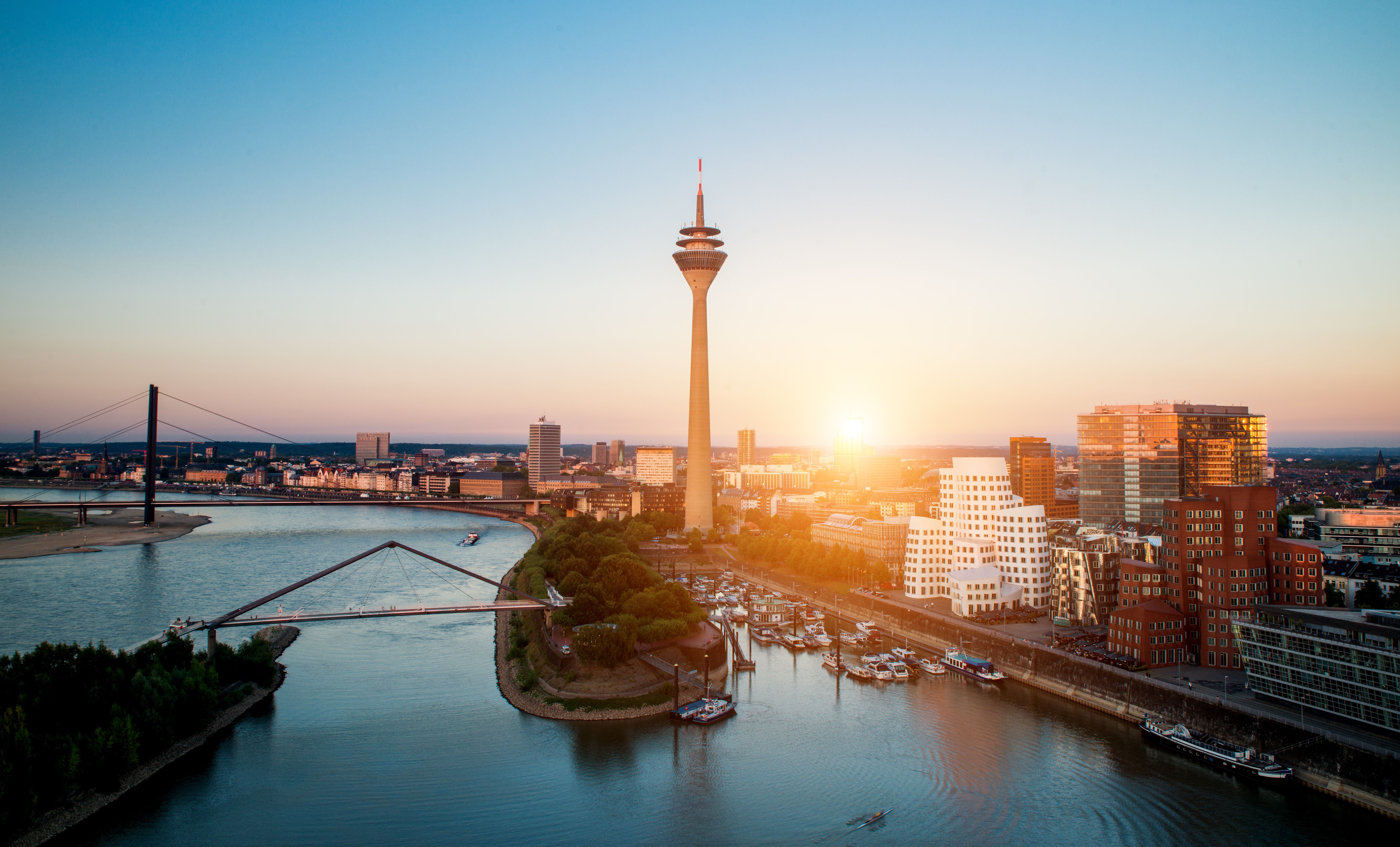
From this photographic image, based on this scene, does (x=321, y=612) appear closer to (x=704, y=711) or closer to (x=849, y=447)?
(x=704, y=711)

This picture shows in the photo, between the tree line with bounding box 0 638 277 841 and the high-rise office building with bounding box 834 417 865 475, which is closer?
the tree line with bounding box 0 638 277 841

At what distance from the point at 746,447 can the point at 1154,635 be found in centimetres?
7053

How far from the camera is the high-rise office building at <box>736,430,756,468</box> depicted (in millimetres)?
81438

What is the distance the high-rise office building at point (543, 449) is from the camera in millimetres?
68062

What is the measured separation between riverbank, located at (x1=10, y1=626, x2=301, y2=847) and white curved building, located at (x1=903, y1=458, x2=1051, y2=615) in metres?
12.9

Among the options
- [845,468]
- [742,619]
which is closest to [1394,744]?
[742,619]

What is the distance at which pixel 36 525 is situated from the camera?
112ft

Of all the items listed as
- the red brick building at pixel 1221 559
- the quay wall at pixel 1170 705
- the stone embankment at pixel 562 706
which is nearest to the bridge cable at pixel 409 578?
the stone embankment at pixel 562 706

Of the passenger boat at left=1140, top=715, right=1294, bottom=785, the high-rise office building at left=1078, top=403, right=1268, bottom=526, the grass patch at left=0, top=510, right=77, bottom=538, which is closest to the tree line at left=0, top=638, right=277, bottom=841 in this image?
the passenger boat at left=1140, top=715, right=1294, bottom=785

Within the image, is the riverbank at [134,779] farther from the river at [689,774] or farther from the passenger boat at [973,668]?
the passenger boat at [973,668]

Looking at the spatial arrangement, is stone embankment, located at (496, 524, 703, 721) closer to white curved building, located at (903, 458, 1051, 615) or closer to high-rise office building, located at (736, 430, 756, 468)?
white curved building, located at (903, 458, 1051, 615)

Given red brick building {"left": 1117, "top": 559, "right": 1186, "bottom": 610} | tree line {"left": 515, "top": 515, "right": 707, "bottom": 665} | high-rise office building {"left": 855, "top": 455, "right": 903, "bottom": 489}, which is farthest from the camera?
high-rise office building {"left": 855, "top": 455, "right": 903, "bottom": 489}

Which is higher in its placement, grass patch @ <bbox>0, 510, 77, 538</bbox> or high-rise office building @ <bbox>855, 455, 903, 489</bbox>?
high-rise office building @ <bbox>855, 455, 903, 489</bbox>

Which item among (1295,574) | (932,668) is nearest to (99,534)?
(932,668)
